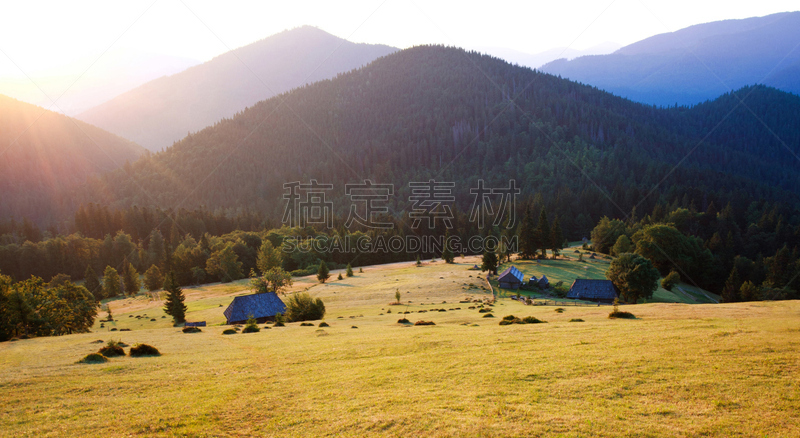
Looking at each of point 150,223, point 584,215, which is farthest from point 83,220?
point 584,215

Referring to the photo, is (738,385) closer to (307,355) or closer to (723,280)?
(307,355)

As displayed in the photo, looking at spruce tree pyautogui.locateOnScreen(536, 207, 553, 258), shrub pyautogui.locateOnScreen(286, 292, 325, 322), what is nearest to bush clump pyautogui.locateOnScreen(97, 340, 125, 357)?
shrub pyautogui.locateOnScreen(286, 292, 325, 322)

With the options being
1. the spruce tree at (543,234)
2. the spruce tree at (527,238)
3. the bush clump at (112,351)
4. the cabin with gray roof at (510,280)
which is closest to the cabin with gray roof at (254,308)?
the bush clump at (112,351)

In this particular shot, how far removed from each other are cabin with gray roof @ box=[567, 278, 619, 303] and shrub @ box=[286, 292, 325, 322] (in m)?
46.6

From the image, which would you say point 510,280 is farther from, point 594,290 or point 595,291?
point 595,291

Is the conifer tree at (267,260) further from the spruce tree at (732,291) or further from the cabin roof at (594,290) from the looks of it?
the spruce tree at (732,291)

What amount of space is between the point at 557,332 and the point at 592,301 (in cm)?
4309

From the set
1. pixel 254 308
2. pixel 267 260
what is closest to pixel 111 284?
pixel 267 260

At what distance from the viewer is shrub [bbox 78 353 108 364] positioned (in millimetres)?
23156

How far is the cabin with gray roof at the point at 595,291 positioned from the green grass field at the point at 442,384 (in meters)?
35.0

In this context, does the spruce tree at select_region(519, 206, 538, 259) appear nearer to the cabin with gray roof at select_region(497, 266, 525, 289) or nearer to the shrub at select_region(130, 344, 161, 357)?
the cabin with gray roof at select_region(497, 266, 525, 289)

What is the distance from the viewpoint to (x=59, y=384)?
1802 centimetres

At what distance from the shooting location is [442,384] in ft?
56.0

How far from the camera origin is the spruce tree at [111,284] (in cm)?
10268
